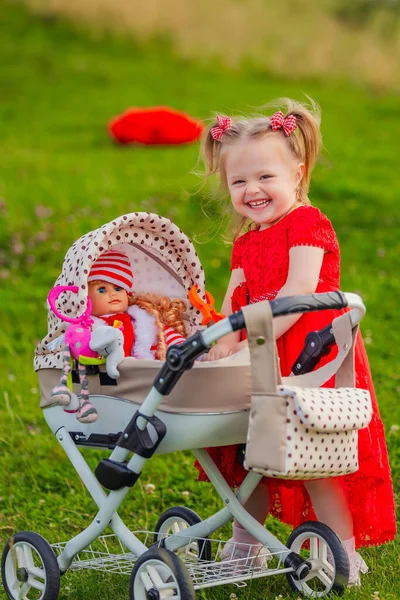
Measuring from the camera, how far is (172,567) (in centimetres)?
304

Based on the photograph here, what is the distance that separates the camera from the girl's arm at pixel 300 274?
3.48m

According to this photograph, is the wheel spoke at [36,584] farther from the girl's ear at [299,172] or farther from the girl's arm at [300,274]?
the girl's ear at [299,172]

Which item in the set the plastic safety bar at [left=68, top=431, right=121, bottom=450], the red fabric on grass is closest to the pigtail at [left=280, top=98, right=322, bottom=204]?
the plastic safety bar at [left=68, top=431, right=121, bottom=450]

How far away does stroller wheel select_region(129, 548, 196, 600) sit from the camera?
9.90ft

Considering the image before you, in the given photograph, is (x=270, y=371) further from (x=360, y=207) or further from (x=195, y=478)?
(x=360, y=207)

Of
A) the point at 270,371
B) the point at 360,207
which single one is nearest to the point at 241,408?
the point at 270,371

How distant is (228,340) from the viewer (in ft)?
12.2

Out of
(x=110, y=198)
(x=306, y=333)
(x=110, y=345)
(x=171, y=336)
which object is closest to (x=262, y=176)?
(x=306, y=333)

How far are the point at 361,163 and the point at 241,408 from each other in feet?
25.3

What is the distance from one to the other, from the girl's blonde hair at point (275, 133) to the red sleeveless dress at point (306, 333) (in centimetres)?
21

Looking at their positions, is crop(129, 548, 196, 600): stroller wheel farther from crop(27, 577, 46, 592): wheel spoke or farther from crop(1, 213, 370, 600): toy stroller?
crop(27, 577, 46, 592): wheel spoke

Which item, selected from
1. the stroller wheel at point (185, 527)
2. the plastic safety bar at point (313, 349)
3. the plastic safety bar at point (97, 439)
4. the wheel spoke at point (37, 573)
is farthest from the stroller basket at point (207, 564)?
the plastic safety bar at point (313, 349)

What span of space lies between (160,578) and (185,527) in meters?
0.79

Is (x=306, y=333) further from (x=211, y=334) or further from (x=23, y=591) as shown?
(x=23, y=591)
